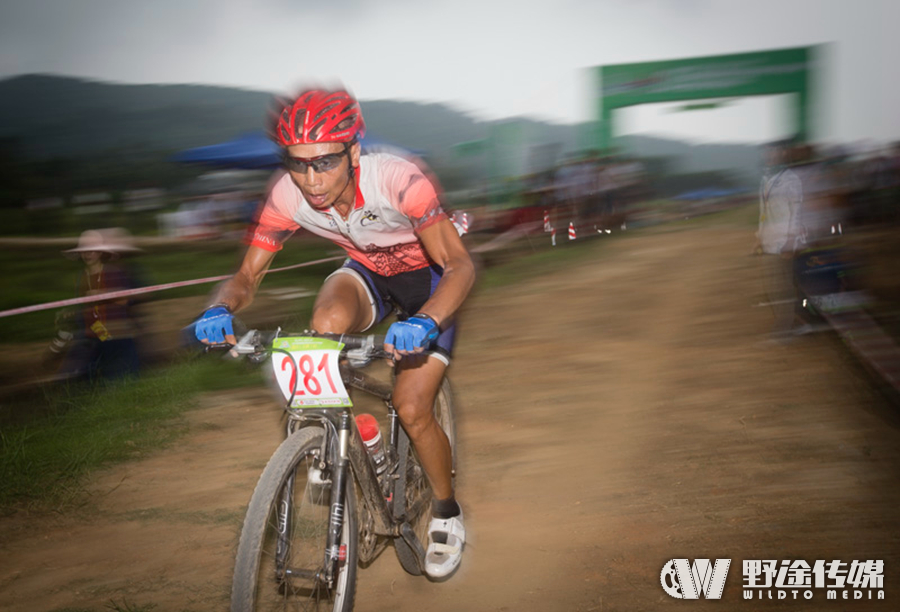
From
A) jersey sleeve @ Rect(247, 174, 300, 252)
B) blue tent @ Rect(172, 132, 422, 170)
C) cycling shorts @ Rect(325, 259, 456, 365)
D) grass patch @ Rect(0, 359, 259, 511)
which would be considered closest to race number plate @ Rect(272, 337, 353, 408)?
jersey sleeve @ Rect(247, 174, 300, 252)

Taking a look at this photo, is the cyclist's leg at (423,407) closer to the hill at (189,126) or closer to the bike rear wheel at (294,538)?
the bike rear wheel at (294,538)

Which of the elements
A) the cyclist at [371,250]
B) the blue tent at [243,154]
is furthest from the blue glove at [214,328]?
the blue tent at [243,154]

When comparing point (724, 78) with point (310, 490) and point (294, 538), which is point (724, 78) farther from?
point (294, 538)

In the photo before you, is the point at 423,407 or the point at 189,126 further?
the point at 189,126

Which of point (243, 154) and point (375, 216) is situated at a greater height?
point (375, 216)

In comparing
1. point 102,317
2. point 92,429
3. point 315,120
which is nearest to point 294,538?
point 315,120

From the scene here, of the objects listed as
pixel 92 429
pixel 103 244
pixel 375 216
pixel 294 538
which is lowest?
pixel 92 429

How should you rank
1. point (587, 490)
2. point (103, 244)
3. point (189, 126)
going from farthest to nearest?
point (189, 126) < point (103, 244) < point (587, 490)

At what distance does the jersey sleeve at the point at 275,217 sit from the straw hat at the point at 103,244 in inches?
114

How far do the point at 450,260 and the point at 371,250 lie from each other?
554mm

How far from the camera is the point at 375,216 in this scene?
3.09 metres

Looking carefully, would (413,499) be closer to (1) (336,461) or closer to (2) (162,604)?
(1) (336,461)

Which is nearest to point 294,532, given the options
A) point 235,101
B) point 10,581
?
point 10,581

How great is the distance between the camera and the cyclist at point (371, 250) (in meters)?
2.74
